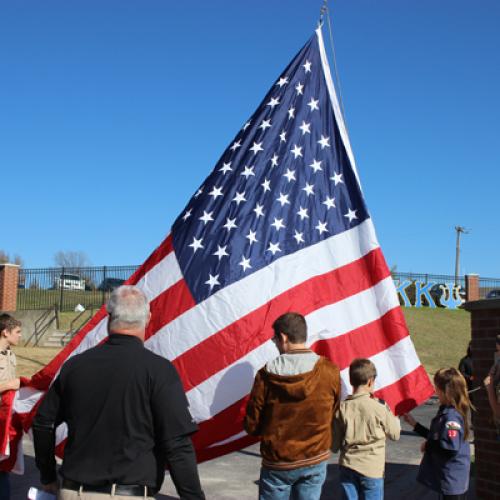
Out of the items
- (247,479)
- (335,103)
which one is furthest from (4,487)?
(335,103)

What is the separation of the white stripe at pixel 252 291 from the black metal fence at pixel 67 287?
23.3 meters

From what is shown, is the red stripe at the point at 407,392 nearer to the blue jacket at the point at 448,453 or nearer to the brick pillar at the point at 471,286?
the blue jacket at the point at 448,453

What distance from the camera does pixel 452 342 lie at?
1049 inches

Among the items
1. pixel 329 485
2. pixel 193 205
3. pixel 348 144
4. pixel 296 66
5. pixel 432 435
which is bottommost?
pixel 329 485

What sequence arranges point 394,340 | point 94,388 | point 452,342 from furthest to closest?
point 452,342 → point 394,340 → point 94,388

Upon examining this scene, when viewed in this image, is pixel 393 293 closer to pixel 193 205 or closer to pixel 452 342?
pixel 193 205

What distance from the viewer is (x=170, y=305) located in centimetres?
480

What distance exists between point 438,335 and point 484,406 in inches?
888

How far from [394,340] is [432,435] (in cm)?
75

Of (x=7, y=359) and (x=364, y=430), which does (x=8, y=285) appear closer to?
(x=7, y=359)

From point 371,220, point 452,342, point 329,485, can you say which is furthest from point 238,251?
point 452,342

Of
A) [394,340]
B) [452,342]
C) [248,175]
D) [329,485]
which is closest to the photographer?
[394,340]

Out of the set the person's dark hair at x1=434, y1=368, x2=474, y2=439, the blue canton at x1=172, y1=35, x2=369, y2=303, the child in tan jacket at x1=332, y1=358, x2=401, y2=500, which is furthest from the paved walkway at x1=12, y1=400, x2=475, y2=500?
the blue canton at x1=172, y1=35, x2=369, y2=303

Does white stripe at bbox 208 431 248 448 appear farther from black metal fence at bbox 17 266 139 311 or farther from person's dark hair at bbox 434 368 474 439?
black metal fence at bbox 17 266 139 311
